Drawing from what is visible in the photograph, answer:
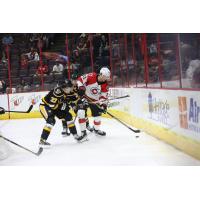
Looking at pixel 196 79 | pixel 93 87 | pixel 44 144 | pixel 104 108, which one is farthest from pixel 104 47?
pixel 44 144

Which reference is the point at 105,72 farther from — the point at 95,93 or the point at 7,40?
the point at 7,40

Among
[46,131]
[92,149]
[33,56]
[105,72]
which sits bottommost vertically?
[92,149]

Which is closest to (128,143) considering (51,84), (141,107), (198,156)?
(141,107)

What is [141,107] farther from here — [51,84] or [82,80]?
[51,84]

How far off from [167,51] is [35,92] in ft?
2.81

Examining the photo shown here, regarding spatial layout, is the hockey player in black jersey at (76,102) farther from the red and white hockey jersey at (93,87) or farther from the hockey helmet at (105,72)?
the hockey helmet at (105,72)

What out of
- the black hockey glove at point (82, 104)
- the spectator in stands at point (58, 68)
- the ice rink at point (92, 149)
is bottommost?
the ice rink at point (92, 149)

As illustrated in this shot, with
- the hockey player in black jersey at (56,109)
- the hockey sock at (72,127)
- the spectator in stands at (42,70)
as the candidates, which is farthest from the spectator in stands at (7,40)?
the hockey sock at (72,127)

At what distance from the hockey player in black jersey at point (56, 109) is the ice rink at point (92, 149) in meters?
0.04

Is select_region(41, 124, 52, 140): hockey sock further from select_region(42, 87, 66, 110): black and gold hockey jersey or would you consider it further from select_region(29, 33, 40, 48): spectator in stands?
select_region(29, 33, 40, 48): spectator in stands

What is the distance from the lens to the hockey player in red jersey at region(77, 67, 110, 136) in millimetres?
2639

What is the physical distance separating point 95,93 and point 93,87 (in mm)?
50

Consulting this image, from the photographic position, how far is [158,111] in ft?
8.95

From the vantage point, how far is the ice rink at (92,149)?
2570 mm
